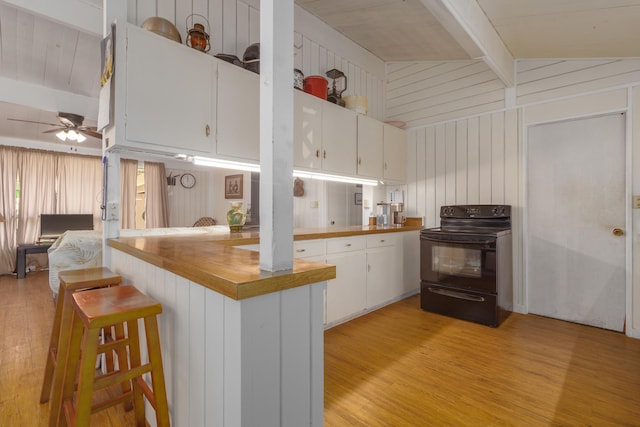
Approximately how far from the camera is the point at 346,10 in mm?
3189

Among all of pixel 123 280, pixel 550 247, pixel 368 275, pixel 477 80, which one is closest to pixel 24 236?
pixel 123 280

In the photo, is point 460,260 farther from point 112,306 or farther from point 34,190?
point 34,190

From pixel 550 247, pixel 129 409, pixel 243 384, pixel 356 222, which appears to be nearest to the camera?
pixel 243 384

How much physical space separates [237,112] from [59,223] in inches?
224

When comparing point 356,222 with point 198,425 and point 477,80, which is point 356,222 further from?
point 198,425

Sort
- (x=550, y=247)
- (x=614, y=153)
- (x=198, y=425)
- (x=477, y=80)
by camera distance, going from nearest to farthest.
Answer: (x=198, y=425)
(x=614, y=153)
(x=550, y=247)
(x=477, y=80)

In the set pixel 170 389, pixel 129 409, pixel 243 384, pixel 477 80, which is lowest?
pixel 129 409

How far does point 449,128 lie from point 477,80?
1.93 ft

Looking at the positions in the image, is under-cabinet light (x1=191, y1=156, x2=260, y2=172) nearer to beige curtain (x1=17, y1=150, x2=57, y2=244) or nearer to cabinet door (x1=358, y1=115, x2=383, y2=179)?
cabinet door (x1=358, y1=115, x2=383, y2=179)

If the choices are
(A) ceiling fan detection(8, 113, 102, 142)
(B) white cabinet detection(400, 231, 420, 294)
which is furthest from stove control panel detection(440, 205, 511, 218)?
(A) ceiling fan detection(8, 113, 102, 142)

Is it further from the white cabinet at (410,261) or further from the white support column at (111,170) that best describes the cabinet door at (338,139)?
the white support column at (111,170)

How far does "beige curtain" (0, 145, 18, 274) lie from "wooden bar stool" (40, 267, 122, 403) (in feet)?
18.1

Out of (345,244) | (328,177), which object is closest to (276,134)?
(345,244)

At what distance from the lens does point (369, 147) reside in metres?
3.65
